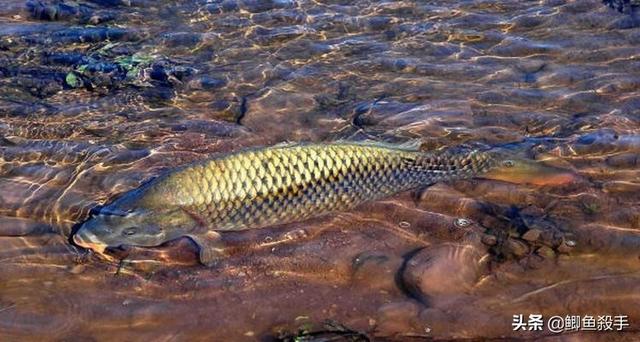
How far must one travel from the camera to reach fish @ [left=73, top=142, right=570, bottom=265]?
491cm

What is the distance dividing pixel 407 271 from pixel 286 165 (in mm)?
1193

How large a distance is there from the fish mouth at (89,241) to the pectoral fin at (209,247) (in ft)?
2.09

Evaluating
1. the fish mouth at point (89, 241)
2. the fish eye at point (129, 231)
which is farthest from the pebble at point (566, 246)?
the fish mouth at point (89, 241)

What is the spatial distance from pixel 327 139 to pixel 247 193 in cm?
157

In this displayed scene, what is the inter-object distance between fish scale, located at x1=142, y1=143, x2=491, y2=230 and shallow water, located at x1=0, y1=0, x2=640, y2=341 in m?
0.20

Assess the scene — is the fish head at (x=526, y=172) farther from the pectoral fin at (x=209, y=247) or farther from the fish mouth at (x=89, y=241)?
the fish mouth at (x=89, y=241)

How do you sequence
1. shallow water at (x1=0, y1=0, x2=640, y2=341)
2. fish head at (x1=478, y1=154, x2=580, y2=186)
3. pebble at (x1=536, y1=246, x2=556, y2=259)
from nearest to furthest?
shallow water at (x1=0, y1=0, x2=640, y2=341) → pebble at (x1=536, y1=246, x2=556, y2=259) → fish head at (x1=478, y1=154, x2=580, y2=186)

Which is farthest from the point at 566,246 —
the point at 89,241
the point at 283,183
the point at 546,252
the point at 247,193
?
the point at 89,241

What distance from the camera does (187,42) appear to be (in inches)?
333

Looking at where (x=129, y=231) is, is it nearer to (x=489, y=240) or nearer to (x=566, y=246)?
(x=489, y=240)

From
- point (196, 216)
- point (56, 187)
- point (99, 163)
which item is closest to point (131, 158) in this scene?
point (99, 163)

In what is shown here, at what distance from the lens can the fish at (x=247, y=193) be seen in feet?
16.1

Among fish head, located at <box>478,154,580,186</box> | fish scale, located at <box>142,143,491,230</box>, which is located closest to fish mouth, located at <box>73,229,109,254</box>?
fish scale, located at <box>142,143,491,230</box>

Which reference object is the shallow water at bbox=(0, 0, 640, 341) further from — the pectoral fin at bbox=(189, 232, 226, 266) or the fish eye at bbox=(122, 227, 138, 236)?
the fish eye at bbox=(122, 227, 138, 236)
